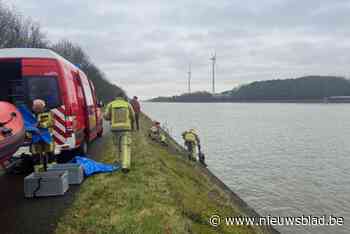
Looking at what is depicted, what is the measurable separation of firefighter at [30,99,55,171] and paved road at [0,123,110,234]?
755mm

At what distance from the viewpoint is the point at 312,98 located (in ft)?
495

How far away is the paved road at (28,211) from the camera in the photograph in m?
5.04

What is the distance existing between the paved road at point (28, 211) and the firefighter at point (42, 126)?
755mm

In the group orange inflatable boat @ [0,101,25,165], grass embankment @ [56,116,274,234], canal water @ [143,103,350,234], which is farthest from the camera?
canal water @ [143,103,350,234]

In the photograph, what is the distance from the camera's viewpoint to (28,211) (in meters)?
5.67

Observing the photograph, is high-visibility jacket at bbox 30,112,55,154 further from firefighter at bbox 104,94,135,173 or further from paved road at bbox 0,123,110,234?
firefighter at bbox 104,94,135,173

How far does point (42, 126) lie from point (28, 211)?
1793 millimetres

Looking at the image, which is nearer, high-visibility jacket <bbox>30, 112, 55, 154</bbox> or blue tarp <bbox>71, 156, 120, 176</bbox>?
high-visibility jacket <bbox>30, 112, 55, 154</bbox>

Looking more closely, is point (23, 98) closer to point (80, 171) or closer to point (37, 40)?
point (80, 171)

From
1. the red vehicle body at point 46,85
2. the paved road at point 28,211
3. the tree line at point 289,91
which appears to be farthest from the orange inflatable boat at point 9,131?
the tree line at point 289,91

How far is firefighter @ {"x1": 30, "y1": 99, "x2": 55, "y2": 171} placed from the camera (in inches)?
271

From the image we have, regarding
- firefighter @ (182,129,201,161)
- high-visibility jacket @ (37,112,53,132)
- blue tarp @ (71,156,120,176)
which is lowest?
firefighter @ (182,129,201,161)

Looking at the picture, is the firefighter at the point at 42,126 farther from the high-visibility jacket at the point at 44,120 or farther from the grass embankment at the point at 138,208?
the grass embankment at the point at 138,208

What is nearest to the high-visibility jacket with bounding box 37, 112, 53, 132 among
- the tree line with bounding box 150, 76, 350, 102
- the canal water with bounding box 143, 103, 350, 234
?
the canal water with bounding box 143, 103, 350, 234
